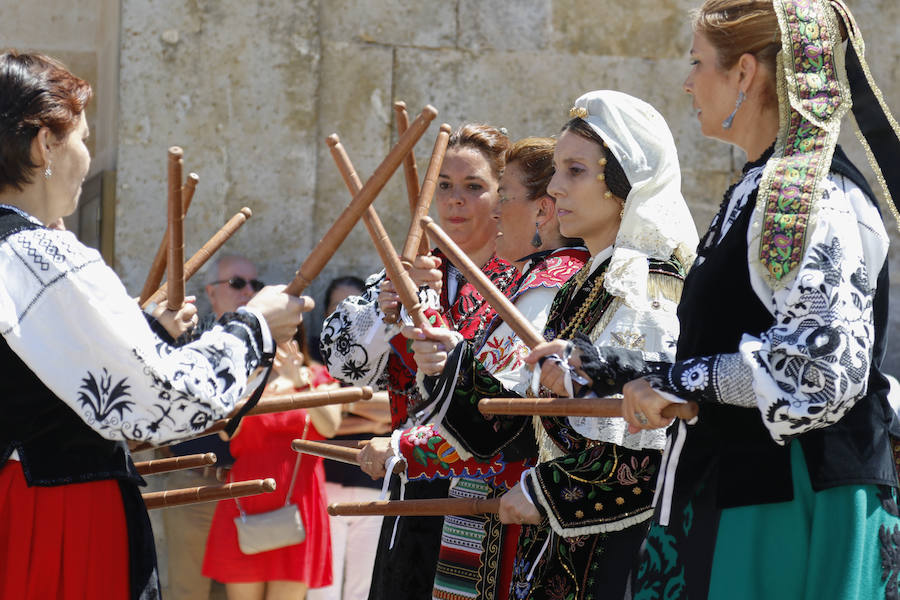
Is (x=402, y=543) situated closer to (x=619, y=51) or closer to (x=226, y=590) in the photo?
(x=226, y=590)

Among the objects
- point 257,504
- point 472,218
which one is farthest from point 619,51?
point 257,504

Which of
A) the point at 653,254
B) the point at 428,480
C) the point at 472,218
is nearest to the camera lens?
the point at 653,254

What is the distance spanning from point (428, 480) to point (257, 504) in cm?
160

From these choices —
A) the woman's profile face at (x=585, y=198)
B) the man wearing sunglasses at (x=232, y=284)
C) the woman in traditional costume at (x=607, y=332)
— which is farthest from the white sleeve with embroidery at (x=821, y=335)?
the man wearing sunglasses at (x=232, y=284)

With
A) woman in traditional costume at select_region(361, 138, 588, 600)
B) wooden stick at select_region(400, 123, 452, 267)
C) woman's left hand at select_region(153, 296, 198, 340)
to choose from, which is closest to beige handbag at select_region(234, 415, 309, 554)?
woman in traditional costume at select_region(361, 138, 588, 600)

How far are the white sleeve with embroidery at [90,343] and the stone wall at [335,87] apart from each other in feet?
9.99

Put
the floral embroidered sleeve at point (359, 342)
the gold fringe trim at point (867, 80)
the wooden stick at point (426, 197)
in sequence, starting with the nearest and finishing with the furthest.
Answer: the gold fringe trim at point (867, 80), the wooden stick at point (426, 197), the floral embroidered sleeve at point (359, 342)

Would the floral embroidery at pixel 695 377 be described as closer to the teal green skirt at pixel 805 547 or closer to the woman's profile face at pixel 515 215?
the teal green skirt at pixel 805 547

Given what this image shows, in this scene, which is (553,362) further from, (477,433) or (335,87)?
(335,87)

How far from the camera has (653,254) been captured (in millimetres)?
2717

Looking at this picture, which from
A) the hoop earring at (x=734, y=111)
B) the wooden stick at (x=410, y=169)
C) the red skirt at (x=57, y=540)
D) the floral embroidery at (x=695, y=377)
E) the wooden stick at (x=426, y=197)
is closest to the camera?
the floral embroidery at (x=695, y=377)

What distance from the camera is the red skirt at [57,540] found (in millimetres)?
2459

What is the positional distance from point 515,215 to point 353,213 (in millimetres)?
970

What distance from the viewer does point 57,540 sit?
8.13 feet
